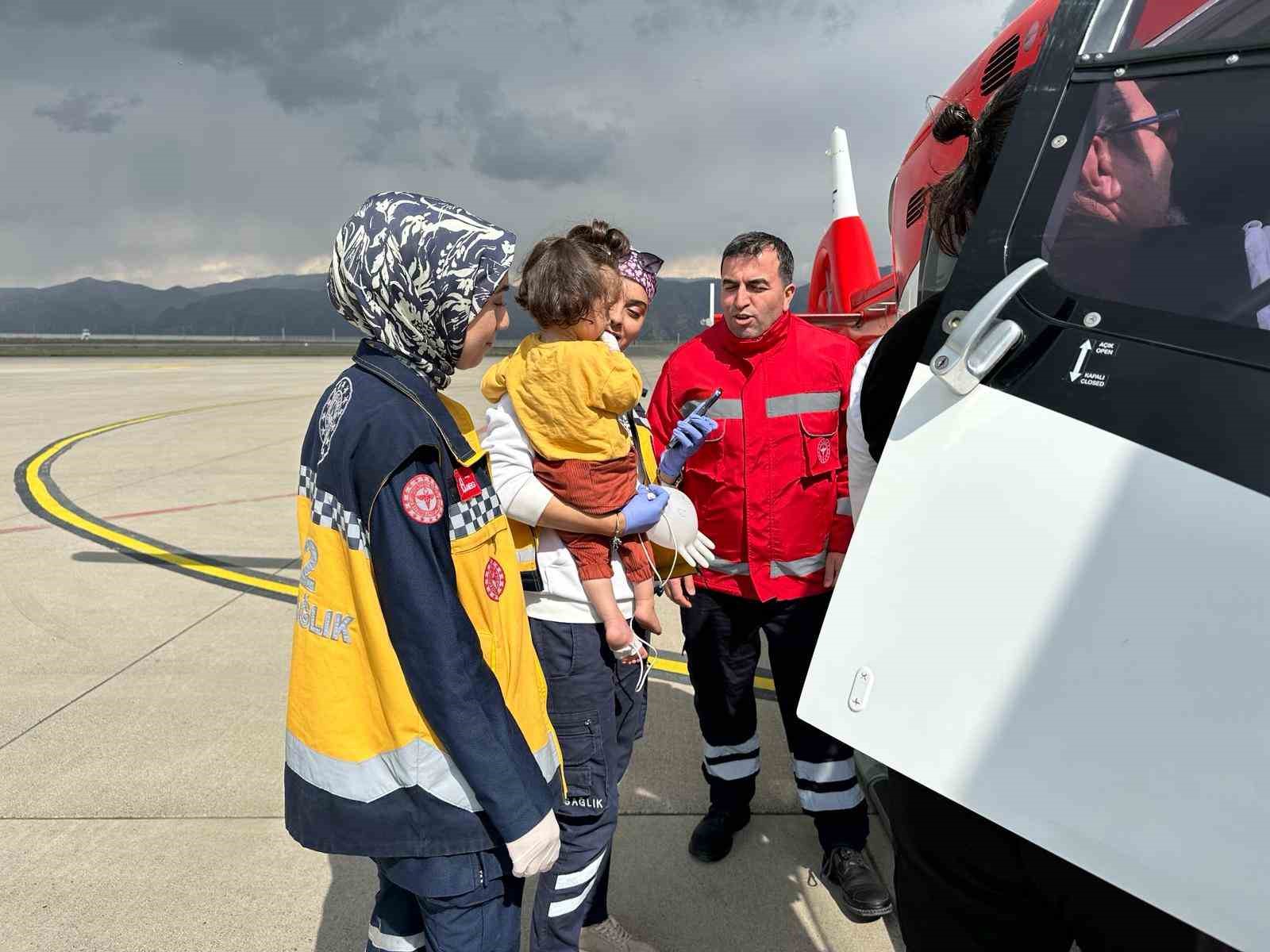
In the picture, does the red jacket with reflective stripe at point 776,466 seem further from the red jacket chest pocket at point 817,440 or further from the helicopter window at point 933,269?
the helicopter window at point 933,269

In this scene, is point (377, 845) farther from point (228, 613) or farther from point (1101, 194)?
point (228, 613)

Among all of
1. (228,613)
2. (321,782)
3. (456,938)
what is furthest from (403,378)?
(228,613)

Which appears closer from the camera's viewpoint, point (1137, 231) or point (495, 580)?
point (1137, 231)

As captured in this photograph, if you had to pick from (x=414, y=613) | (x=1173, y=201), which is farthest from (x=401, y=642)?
(x=1173, y=201)

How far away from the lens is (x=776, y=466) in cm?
266

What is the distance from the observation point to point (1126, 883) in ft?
3.05

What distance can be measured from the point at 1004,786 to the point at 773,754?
8.39ft

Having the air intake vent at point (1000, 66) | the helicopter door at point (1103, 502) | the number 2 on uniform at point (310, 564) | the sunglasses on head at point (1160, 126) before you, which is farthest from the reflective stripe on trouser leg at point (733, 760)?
the air intake vent at point (1000, 66)

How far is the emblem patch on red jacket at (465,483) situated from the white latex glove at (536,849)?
0.59 metres

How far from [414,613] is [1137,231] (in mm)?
1230

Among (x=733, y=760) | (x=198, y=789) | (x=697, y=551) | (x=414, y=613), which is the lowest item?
(x=198, y=789)

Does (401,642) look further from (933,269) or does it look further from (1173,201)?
(933,269)

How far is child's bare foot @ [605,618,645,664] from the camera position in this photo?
2004mm

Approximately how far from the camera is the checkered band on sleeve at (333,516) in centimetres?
134
